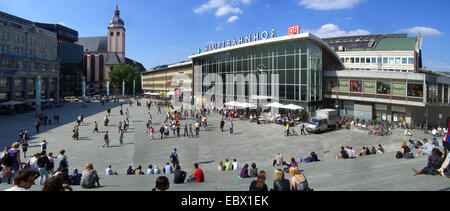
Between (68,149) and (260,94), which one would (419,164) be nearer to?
(68,149)

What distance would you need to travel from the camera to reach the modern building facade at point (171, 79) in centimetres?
8094

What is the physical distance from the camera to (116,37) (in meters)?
150

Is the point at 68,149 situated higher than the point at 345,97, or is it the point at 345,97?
the point at 345,97

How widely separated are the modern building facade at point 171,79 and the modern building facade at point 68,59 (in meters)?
30.9

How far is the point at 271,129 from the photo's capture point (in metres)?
29.5

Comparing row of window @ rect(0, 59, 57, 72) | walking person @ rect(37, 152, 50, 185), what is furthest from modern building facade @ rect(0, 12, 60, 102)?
walking person @ rect(37, 152, 50, 185)

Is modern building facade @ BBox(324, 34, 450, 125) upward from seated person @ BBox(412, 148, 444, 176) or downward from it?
upward

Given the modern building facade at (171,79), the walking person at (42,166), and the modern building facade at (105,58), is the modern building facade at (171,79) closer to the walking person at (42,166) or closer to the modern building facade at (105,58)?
the modern building facade at (105,58)

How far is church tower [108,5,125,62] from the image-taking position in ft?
490

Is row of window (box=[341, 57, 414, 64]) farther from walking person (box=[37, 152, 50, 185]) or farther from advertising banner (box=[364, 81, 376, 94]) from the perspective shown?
walking person (box=[37, 152, 50, 185])

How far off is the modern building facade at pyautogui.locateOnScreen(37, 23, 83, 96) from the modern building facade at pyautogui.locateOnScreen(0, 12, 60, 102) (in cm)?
4167
